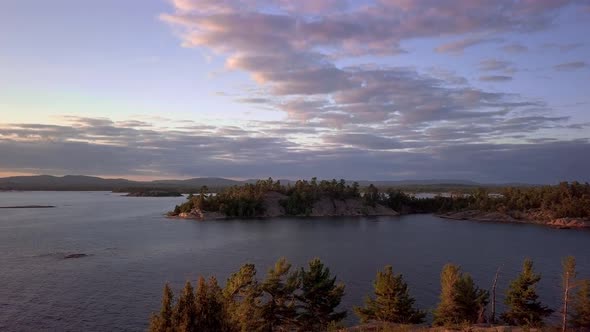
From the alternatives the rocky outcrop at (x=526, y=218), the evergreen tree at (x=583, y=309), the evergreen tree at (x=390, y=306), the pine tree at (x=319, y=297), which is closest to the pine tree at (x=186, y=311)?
the pine tree at (x=319, y=297)

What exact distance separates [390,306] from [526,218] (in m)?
166

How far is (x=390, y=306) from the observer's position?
1559 inches

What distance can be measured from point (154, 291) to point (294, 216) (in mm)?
132798

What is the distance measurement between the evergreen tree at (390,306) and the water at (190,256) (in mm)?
13143

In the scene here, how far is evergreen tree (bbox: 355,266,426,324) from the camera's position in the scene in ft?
129

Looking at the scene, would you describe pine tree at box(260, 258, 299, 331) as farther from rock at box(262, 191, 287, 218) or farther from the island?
rock at box(262, 191, 287, 218)

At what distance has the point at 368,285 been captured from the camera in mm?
62219

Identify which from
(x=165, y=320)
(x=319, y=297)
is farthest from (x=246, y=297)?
(x=165, y=320)

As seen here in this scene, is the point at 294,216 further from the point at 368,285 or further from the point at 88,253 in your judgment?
the point at 368,285

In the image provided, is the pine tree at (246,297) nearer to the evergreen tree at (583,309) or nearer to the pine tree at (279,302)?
the pine tree at (279,302)

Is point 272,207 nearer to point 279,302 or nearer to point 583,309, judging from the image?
point 279,302

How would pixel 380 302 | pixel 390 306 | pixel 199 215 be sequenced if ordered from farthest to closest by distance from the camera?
pixel 199 215, pixel 380 302, pixel 390 306

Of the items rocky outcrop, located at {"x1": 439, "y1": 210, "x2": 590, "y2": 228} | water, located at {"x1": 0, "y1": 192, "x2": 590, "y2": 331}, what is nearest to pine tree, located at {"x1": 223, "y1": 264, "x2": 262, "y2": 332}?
water, located at {"x1": 0, "y1": 192, "x2": 590, "y2": 331}

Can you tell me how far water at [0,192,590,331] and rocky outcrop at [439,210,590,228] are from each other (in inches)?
706
